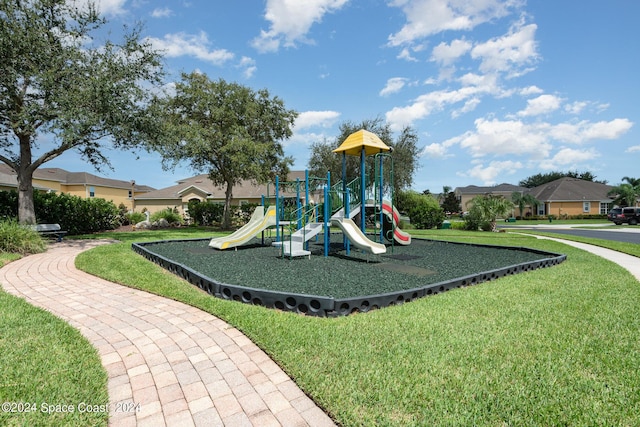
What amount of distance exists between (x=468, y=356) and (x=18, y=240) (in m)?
11.9

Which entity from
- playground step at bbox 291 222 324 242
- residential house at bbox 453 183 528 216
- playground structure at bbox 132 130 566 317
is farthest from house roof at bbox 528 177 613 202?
playground step at bbox 291 222 324 242

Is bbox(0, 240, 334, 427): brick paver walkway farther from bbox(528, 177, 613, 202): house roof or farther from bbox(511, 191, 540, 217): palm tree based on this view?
bbox(528, 177, 613, 202): house roof

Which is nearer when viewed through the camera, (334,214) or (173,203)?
(334,214)

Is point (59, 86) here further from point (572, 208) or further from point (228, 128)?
point (572, 208)

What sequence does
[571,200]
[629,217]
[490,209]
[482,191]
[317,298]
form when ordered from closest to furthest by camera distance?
[317,298], [490,209], [629,217], [571,200], [482,191]

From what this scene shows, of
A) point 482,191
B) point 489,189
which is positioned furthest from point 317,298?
point 489,189

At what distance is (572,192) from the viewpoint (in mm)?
42312

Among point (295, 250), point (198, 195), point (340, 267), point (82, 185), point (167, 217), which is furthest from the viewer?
point (82, 185)

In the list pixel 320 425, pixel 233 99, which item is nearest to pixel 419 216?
pixel 233 99

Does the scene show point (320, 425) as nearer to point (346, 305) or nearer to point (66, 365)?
point (346, 305)

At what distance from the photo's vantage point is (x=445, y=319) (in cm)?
399

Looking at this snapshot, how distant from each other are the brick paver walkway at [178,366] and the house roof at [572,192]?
48.7m

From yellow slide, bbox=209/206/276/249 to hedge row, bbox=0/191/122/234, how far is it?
32.7 feet

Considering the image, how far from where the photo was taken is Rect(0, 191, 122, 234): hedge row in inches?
559
